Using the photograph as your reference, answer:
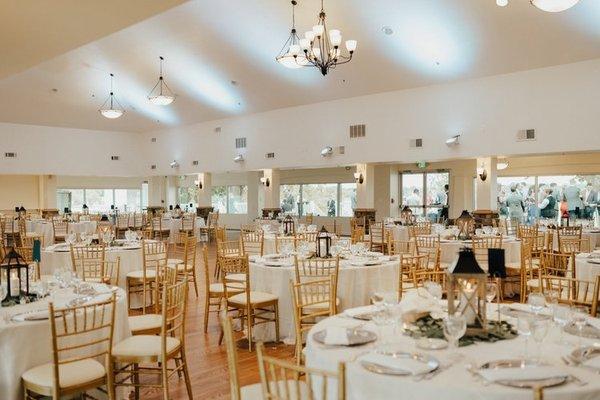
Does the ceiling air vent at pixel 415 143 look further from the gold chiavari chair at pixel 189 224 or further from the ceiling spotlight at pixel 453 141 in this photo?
the gold chiavari chair at pixel 189 224

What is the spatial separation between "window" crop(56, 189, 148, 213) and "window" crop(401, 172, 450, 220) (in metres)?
13.4

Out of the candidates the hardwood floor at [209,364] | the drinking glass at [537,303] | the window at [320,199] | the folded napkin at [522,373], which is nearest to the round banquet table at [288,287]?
the hardwood floor at [209,364]

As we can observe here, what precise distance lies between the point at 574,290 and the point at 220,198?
19867mm

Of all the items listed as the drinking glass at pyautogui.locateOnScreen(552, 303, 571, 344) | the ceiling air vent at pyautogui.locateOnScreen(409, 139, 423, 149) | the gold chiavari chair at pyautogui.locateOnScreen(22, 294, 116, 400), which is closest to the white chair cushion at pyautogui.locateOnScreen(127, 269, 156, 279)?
the gold chiavari chair at pyautogui.locateOnScreen(22, 294, 116, 400)

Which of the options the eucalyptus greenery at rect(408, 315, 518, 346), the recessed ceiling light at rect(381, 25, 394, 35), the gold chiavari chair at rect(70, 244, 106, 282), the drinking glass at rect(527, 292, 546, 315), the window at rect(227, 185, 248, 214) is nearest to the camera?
the eucalyptus greenery at rect(408, 315, 518, 346)

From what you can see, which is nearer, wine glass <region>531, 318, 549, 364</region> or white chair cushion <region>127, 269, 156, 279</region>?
wine glass <region>531, 318, 549, 364</region>

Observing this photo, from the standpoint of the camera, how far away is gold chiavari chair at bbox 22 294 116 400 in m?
3.08

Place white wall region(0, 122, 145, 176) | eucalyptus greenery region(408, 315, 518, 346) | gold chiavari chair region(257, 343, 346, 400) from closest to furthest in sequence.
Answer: gold chiavari chair region(257, 343, 346, 400) → eucalyptus greenery region(408, 315, 518, 346) → white wall region(0, 122, 145, 176)

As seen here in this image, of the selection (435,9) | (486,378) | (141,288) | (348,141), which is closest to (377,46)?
(435,9)

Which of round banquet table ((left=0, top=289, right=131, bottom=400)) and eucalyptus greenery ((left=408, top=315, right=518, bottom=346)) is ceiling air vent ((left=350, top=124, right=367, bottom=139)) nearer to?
eucalyptus greenery ((left=408, top=315, right=518, bottom=346))

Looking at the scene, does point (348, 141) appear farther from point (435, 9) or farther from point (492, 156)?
point (435, 9)

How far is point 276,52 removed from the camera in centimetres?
1262

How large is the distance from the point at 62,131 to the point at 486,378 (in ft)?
68.8

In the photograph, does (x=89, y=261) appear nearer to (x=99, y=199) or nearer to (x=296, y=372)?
(x=296, y=372)
